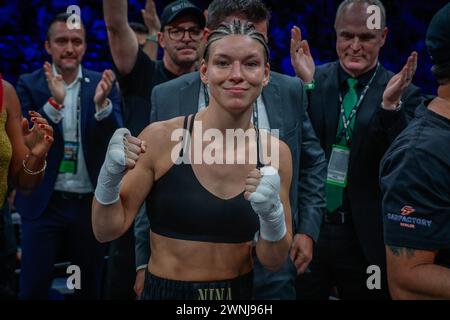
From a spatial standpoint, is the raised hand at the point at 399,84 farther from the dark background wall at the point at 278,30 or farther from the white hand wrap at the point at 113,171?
the dark background wall at the point at 278,30

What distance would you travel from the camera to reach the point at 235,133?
2139mm

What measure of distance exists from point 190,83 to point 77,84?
131 centimetres

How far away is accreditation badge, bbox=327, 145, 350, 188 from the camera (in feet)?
10.1

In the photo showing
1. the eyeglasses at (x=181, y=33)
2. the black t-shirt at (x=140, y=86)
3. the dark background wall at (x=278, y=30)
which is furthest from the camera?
the dark background wall at (x=278, y=30)

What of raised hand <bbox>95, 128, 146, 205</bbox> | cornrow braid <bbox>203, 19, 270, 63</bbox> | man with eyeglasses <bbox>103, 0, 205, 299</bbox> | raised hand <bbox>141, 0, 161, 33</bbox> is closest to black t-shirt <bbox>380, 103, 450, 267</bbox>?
cornrow braid <bbox>203, 19, 270, 63</bbox>

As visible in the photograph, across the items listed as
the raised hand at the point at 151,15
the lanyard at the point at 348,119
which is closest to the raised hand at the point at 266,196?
the lanyard at the point at 348,119

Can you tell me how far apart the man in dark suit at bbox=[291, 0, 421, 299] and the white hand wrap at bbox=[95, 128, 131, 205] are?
135 cm

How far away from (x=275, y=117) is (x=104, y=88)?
1.04 meters

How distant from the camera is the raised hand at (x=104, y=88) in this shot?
3186 mm

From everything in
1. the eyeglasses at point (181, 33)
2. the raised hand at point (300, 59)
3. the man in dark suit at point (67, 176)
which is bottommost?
the man in dark suit at point (67, 176)

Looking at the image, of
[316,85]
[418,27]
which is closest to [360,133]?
[316,85]

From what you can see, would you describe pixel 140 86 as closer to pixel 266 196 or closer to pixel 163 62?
pixel 163 62

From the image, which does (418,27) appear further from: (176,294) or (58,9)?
(176,294)

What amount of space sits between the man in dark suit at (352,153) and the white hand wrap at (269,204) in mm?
1139
